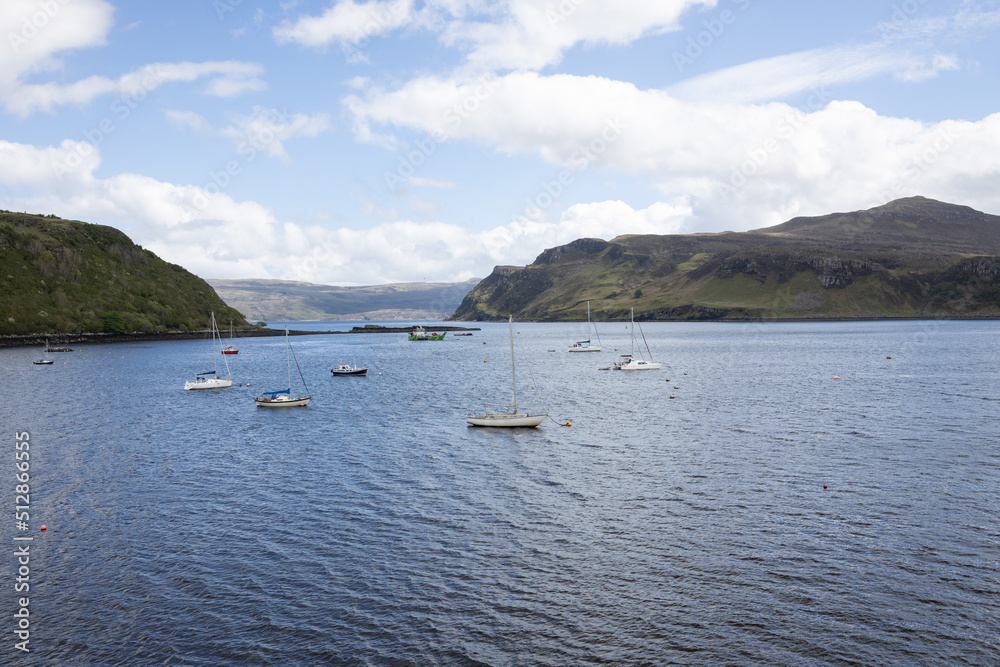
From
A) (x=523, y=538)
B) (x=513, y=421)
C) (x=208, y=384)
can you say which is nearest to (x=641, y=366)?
(x=513, y=421)

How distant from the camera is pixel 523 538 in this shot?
29719 mm

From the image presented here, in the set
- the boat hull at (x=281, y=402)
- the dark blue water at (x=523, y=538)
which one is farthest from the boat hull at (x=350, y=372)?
the dark blue water at (x=523, y=538)

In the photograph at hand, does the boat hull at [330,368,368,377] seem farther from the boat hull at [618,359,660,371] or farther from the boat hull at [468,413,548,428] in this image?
the boat hull at [468,413,548,428]

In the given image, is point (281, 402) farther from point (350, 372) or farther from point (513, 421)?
point (350, 372)

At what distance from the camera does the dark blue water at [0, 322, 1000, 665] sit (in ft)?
67.5

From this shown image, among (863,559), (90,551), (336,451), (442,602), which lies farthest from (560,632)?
(336,451)

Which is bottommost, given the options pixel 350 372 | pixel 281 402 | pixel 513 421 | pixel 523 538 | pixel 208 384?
pixel 523 538

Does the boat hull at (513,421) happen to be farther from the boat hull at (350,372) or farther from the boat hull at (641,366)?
the boat hull at (350,372)

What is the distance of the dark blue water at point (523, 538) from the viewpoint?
810 inches

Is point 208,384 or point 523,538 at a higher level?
point 208,384

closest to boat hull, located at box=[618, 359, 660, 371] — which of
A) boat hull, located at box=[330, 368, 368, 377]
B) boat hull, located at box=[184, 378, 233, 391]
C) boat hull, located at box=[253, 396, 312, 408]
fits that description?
boat hull, located at box=[330, 368, 368, 377]

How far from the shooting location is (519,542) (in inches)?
1153

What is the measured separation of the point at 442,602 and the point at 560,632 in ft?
16.5

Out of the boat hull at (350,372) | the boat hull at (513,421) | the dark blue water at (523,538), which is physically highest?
the boat hull at (350,372)
